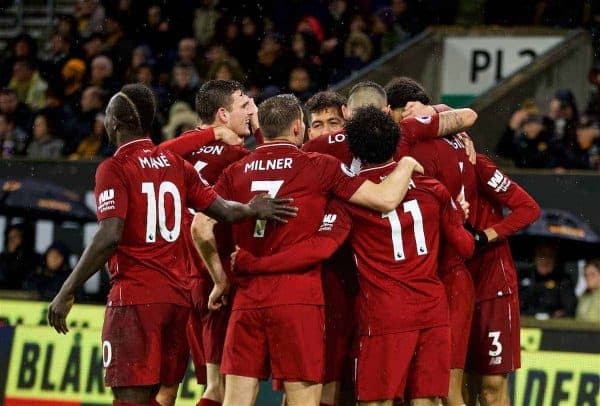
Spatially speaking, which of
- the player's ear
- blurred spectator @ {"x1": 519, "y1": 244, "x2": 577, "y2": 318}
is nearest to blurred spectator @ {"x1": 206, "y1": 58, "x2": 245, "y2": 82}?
blurred spectator @ {"x1": 519, "y1": 244, "x2": 577, "y2": 318}

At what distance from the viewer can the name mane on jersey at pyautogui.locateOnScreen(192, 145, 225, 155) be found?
7.91 meters

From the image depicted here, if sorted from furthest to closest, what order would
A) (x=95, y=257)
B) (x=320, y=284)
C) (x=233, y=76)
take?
(x=233, y=76)
(x=320, y=284)
(x=95, y=257)

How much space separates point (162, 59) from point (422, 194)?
912 cm

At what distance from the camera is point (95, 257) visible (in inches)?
266

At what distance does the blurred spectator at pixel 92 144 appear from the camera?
14.0m

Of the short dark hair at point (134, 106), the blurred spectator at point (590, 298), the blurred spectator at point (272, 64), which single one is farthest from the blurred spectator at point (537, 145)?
the short dark hair at point (134, 106)

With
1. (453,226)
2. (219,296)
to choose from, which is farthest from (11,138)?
(453,226)

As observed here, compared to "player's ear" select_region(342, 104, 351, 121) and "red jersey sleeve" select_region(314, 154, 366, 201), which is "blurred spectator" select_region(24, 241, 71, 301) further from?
"red jersey sleeve" select_region(314, 154, 366, 201)

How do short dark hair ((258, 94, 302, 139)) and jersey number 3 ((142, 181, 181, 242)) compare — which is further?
short dark hair ((258, 94, 302, 139))

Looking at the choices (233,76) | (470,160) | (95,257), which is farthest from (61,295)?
(233,76)

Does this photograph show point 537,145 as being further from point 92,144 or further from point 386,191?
point 386,191

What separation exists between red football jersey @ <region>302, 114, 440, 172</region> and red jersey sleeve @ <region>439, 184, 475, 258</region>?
45 centimetres

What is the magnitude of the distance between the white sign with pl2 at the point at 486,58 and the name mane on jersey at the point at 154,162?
8.47m

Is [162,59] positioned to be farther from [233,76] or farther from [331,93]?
[331,93]
